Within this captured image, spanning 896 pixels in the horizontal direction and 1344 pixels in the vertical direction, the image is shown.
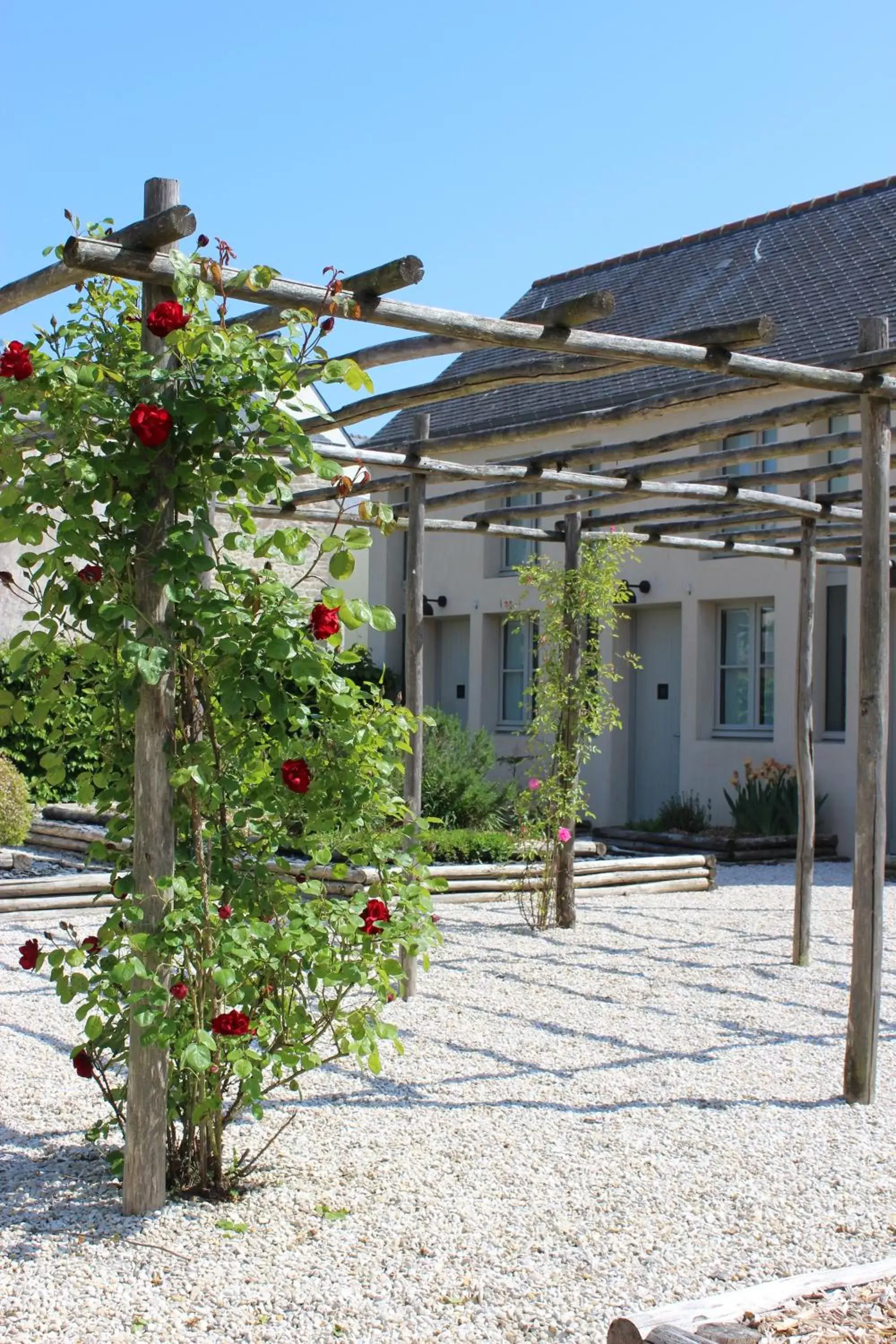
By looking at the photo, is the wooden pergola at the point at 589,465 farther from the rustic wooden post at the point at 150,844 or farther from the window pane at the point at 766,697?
the window pane at the point at 766,697

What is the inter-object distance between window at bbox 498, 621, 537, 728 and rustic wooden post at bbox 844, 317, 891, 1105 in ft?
40.3

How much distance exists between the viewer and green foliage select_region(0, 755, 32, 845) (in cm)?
1170

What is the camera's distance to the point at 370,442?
64.9ft

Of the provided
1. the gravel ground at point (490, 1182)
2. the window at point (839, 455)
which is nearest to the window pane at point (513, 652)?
the window at point (839, 455)

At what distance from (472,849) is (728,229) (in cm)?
1053

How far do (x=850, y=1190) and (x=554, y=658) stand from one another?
18.3ft

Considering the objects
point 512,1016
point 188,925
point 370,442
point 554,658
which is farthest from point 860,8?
point 370,442

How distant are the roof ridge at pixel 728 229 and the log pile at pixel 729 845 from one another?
8171 millimetres

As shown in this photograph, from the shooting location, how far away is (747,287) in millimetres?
16844

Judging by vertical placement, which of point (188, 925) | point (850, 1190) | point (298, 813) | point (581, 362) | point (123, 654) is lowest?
point (850, 1190)

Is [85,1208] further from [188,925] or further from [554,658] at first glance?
[554,658]

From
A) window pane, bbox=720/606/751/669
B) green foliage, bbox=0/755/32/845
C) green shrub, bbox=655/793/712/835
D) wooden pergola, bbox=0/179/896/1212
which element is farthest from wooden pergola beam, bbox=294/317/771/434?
window pane, bbox=720/606/751/669

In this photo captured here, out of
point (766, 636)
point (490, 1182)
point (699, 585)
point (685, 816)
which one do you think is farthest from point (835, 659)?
point (490, 1182)

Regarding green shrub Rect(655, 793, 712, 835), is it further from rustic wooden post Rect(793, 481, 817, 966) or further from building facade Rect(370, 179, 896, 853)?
rustic wooden post Rect(793, 481, 817, 966)
